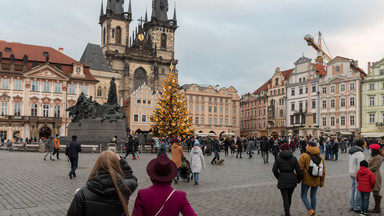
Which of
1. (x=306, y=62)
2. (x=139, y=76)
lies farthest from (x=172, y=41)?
(x=306, y=62)

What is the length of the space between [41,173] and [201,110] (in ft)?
195

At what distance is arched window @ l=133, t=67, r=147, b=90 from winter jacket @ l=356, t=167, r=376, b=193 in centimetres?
7235

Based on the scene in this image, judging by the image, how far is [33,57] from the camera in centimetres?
5350

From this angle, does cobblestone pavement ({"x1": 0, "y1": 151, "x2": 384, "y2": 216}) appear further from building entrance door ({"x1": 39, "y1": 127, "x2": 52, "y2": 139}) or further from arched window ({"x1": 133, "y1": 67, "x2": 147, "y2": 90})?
arched window ({"x1": 133, "y1": 67, "x2": 147, "y2": 90})

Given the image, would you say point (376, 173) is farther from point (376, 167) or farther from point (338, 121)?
point (338, 121)

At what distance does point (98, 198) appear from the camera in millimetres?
2896

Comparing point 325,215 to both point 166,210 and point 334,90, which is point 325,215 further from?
point 334,90

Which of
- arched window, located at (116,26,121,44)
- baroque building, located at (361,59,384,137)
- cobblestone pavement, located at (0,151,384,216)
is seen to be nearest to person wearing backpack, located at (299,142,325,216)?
cobblestone pavement, located at (0,151,384,216)

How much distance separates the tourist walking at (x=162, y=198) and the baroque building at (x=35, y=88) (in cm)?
5077

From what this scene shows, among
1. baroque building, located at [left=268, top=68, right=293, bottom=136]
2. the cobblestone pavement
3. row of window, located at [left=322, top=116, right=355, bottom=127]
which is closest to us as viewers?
the cobblestone pavement

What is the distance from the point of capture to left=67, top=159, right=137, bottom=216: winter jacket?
9.42 ft

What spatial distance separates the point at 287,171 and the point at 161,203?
13.3 ft

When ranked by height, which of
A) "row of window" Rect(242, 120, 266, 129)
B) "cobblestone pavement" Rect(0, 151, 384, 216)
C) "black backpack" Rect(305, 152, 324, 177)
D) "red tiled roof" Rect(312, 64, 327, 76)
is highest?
"red tiled roof" Rect(312, 64, 327, 76)

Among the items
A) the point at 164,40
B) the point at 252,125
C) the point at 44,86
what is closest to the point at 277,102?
the point at 252,125
